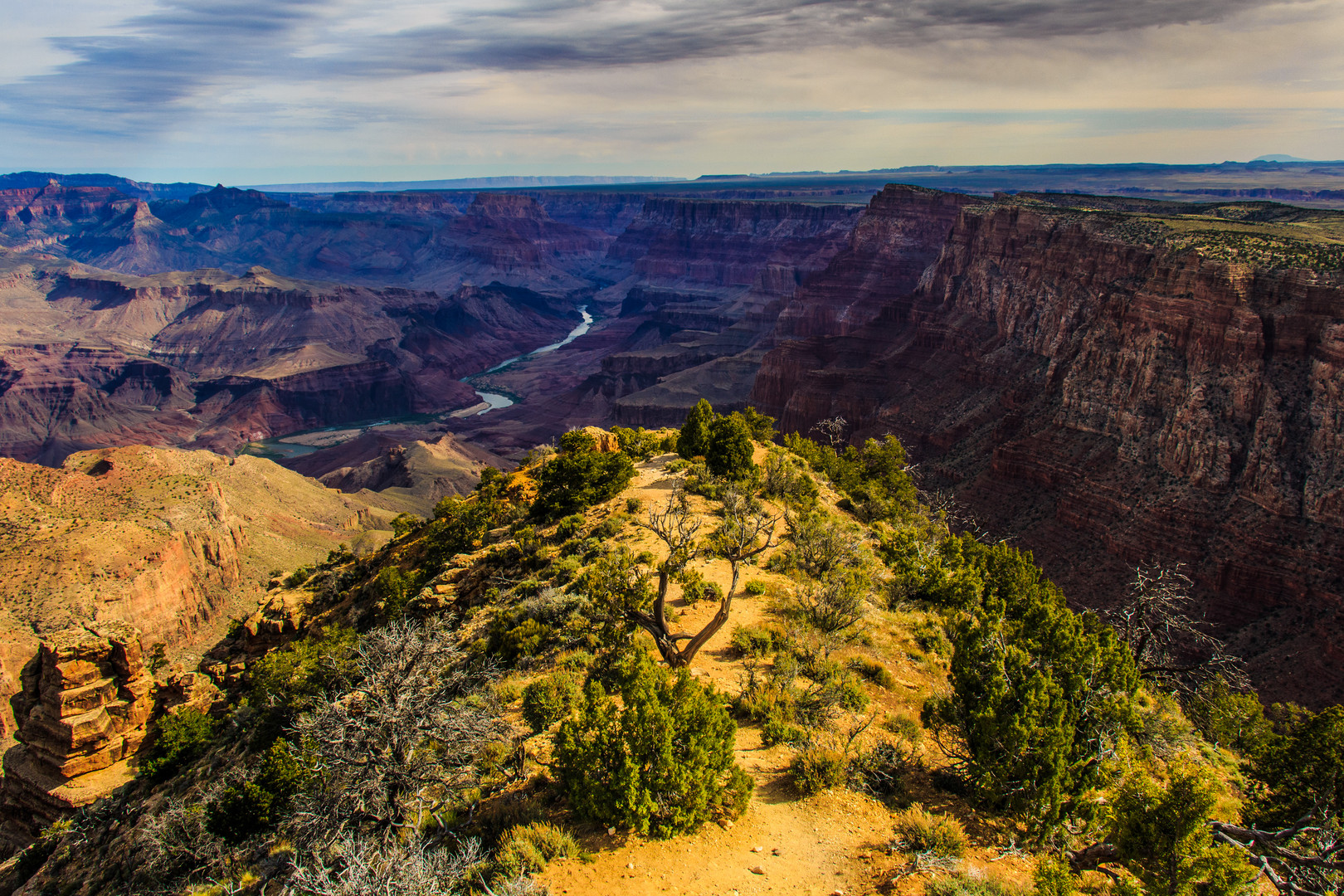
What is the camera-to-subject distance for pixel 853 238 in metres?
137

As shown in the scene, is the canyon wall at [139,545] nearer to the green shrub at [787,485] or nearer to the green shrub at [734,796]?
the green shrub at [787,485]

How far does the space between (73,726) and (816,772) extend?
95.2 ft

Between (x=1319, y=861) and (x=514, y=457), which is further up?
(x=1319, y=861)

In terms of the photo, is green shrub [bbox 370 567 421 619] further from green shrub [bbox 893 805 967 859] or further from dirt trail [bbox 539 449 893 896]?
green shrub [bbox 893 805 967 859]

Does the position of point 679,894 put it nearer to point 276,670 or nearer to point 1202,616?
point 276,670

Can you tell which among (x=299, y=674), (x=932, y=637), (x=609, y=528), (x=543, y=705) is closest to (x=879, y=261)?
(x=609, y=528)

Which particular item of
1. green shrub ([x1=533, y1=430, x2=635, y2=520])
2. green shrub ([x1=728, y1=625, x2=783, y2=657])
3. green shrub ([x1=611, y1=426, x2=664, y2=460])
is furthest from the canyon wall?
green shrub ([x1=728, y1=625, x2=783, y2=657])

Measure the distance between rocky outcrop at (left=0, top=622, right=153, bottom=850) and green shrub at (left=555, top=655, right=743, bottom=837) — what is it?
80.8 ft

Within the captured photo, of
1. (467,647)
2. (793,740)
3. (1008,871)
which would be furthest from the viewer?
(467,647)

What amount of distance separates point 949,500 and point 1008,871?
47.6 meters

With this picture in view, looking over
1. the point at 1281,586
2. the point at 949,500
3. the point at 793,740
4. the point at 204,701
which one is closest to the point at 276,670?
the point at 204,701

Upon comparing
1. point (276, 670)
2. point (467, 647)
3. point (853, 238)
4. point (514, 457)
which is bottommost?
point (514, 457)

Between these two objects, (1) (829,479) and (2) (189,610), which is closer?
(1) (829,479)

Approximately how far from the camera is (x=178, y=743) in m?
27.6
